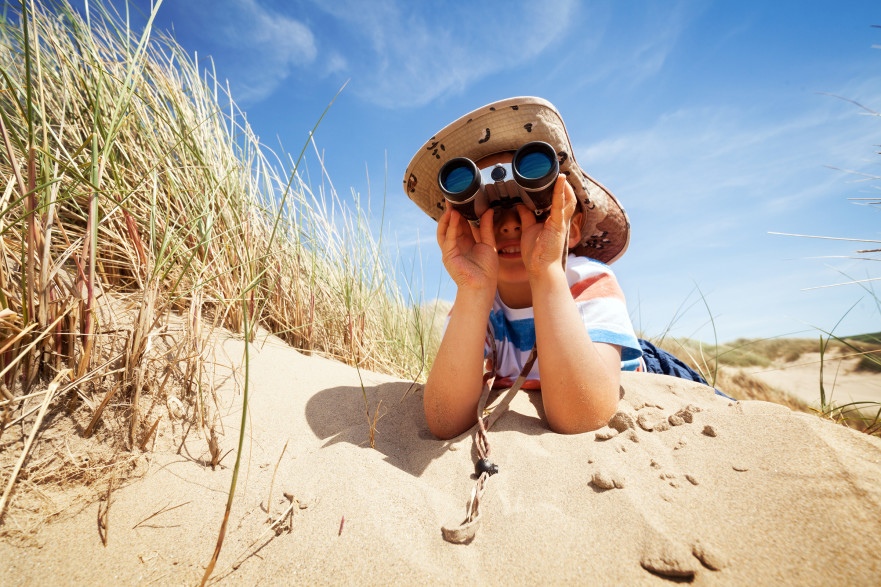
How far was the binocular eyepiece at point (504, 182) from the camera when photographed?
1.33 m

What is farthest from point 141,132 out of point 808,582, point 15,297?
point 808,582

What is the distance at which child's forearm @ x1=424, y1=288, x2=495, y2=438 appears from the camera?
4.65 ft

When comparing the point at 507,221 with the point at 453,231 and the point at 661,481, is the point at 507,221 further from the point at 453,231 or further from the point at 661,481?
the point at 661,481

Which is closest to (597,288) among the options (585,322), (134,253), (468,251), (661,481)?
(585,322)

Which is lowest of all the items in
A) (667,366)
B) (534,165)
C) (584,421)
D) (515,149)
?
(584,421)

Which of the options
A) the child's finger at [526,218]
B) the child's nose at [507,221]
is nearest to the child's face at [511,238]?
the child's nose at [507,221]

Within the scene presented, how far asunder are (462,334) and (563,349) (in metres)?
0.39

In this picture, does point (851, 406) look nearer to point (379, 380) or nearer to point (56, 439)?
point (379, 380)

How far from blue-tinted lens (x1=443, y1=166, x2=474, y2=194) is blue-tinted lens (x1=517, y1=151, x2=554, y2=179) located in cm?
20

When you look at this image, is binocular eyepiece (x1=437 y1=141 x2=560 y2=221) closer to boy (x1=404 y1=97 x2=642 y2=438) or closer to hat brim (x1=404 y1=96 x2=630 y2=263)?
boy (x1=404 y1=97 x2=642 y2=438)

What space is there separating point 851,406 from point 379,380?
2.01 m

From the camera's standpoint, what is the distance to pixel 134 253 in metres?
1.53

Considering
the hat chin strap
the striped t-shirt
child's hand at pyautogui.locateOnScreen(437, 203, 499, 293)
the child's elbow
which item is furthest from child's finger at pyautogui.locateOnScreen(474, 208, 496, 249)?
the child's elbow

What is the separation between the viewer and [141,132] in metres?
1.77
